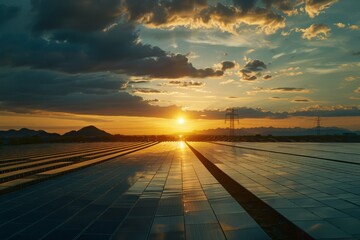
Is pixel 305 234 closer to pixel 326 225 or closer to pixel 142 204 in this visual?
pixel 326 225

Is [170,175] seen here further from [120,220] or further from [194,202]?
[120,220]

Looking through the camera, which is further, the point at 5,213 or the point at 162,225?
the point at 5,213

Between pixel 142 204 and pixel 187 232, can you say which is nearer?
pixel 187 232

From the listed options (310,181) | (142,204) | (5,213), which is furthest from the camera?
(310,181)

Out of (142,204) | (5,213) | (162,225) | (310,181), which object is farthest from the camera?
(310,181)

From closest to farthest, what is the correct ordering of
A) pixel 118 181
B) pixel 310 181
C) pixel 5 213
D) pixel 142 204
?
1. pixel 5 213
2. pixel 142 204
3. pixel 310 181
4. pixel 118 181

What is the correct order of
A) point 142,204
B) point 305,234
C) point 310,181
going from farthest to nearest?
point 310,181, point 142,204, point 305,234

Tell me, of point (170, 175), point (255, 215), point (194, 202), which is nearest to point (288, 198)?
point (255, 215)

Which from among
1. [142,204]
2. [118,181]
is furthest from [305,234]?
[118,181]
